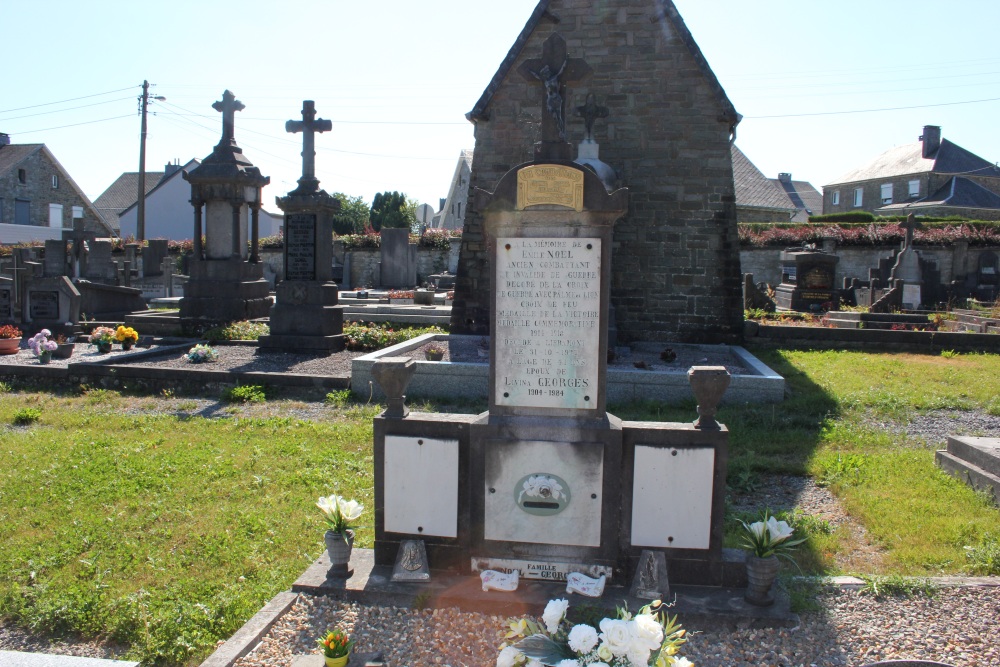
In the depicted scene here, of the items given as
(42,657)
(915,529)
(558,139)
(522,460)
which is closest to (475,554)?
(522,460)

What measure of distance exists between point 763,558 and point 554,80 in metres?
3.19

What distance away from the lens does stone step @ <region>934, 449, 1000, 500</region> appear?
5.39 metres

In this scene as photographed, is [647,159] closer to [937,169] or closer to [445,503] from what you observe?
[445,503]

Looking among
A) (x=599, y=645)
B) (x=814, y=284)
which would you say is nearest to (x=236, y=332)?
(x=599, y=645)

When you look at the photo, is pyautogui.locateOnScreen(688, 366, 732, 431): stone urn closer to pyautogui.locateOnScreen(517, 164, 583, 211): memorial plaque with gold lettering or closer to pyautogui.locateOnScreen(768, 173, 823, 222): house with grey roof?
pyautogui.locateOnScreen(517, 164, 583, 211): memorial plaque with gold lettering

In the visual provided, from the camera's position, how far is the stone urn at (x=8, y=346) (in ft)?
38.9

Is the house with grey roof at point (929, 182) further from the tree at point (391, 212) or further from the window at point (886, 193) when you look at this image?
the tree at point (391, 212)

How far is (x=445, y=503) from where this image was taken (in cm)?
411

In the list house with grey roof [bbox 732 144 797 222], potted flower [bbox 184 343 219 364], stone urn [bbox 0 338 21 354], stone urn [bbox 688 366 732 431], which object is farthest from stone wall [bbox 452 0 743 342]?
house with grey roof [bbox 732 144 797 222]

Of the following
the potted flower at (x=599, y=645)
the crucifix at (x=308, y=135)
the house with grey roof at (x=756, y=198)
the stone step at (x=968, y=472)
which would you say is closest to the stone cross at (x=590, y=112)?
the crucifix at (x=308, y=135)

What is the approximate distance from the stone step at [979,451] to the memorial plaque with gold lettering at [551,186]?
13.2 ft

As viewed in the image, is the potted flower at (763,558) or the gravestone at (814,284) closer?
the potted flower at (763,558)

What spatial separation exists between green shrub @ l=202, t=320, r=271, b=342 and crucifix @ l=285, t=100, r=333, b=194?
270cm

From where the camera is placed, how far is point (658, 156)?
12.3m
